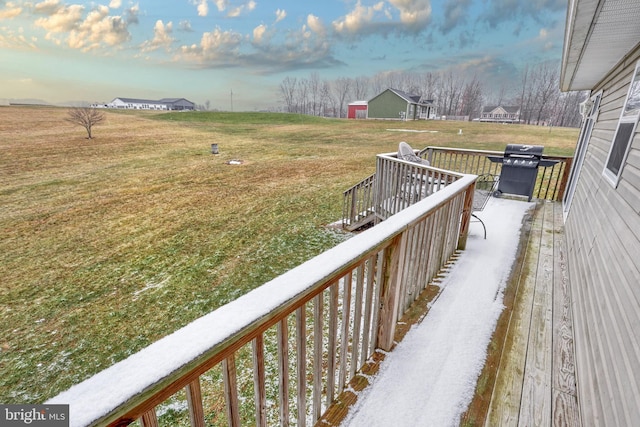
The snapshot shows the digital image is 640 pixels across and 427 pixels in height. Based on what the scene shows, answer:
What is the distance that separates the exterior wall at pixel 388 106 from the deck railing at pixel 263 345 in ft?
139

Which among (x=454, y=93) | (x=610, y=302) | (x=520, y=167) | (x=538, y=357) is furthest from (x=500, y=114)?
(x=610, y=302)

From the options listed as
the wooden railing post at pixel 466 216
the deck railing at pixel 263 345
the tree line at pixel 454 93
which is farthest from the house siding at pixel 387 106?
the deck railing at pixel 263 345

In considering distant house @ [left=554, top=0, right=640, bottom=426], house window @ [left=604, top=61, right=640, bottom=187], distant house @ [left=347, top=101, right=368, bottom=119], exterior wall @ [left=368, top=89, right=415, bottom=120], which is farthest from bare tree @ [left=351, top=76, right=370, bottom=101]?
house window @ [left=604, top=61, right=640, bottom=187]

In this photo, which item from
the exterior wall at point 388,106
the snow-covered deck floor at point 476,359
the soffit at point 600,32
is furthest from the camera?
the exterior wall at point 388,106

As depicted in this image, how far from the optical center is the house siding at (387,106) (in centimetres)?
4150

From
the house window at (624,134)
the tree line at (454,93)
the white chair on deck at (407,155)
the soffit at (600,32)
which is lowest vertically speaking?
the white chair on deck at (407,155)

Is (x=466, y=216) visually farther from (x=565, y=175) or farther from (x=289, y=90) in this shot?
(x=289, y=90)

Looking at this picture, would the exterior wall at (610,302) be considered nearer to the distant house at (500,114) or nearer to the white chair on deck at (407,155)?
the white chair on deck at (407,155)

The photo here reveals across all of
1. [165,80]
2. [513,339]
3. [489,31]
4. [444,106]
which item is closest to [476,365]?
[513,339]

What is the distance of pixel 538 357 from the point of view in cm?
212

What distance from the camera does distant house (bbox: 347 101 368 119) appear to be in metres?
51.4

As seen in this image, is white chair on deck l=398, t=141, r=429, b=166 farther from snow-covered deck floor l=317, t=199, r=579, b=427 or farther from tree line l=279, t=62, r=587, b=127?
tree line l=279, t=62, r=587, b=127

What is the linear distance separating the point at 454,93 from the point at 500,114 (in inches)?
436

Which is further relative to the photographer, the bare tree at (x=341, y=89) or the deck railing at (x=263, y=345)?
the bare tree at (x=341, y=89)
